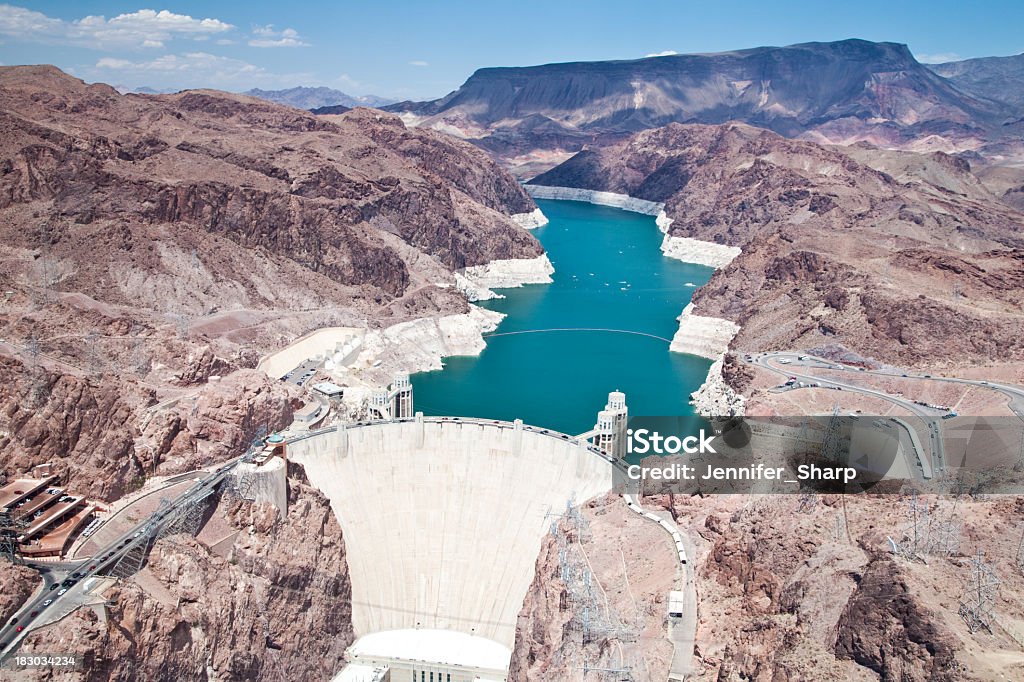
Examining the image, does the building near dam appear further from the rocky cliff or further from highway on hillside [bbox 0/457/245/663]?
highway on hillside [bbox 0/457/245/663]

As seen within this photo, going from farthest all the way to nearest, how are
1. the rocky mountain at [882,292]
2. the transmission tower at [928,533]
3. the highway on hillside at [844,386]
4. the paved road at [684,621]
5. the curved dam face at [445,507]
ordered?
1. the rocky mountain at [882,292]
2. the highway on hillside at [844,386]
3. the curved dam face at [445,507]
4. the paved road at [684,621]
5. the transmission tower at [928,533]

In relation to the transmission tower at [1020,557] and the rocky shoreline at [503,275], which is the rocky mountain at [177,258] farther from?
the transmission tower at [1020,557]

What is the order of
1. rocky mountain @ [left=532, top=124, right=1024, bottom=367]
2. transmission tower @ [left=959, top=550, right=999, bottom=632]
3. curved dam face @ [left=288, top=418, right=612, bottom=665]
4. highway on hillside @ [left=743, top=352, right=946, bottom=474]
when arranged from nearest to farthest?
1. transmission tower @ [left=959, top=550, right=999, bottom=632]
2. curved dam face @ [left=288, top=418, right=612, bottom=665]
3. highway on hillside @ [left=743, top=352, right=946, bottom=474]
4. rocky mountain @ [left=532, top=124, right=1024, bottom=367]

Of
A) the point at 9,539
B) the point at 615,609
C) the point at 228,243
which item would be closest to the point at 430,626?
the point at 615,609

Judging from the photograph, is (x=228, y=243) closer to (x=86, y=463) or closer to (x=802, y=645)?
(x=86, y=463)

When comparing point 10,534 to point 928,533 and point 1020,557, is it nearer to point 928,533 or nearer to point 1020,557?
point 928,533

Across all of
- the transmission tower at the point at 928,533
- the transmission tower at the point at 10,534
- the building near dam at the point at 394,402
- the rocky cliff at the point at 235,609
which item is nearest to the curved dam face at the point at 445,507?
the rocky cliff at the point at 235,609

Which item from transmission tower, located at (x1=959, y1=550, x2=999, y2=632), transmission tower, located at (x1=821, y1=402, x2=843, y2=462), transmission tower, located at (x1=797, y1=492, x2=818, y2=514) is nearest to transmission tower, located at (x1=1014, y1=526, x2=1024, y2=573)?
transmission tower, located at (x1=959, y1=550, x2=999, y2=632)
